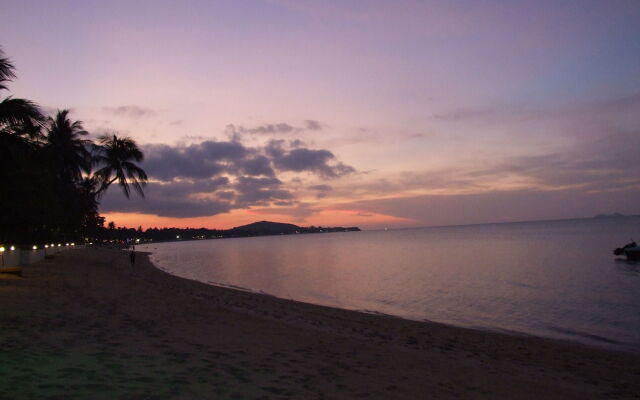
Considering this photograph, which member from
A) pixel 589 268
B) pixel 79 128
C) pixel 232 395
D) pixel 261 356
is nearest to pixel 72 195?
pixel 79 128

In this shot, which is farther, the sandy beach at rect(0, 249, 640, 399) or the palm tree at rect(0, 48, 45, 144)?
the palm tree at rect(0, 48, 45, 144)

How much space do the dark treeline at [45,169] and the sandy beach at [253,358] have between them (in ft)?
15.2

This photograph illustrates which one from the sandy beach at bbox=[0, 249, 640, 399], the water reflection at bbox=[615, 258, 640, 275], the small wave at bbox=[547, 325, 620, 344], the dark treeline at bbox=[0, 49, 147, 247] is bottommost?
the small wave at bbox=[547, 325, 620, 344]

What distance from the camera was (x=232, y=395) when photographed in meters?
5.93

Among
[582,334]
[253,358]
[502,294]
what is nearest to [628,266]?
[502,294]

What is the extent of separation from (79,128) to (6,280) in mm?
Answer: 21009

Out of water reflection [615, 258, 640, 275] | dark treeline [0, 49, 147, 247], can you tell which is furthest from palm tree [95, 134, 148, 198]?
water reflection [615, 258, 640, 275]

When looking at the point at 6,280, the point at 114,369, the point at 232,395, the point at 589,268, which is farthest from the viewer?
the point at 589,268

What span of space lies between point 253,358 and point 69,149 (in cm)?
3055

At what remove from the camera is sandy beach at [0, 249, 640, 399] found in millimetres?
6078

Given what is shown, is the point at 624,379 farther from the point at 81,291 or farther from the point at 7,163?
the point at 7,163

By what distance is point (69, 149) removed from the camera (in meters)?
32.6

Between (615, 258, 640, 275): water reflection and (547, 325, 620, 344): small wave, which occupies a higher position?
(615, 258, 640, 275): water reflection

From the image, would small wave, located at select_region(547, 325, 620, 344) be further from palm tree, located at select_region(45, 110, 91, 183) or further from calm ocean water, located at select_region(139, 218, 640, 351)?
palm tree, located at select_region(45, 110, 91, 183)
